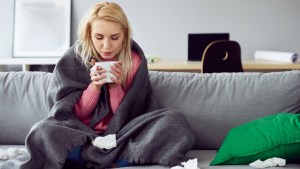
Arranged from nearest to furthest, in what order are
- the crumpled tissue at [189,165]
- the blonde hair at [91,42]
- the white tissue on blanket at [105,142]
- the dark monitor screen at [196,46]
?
the crumpled tissue at [189,165], the white tissue on blanket at [105,142], the blonde hair at [91,42], the dark monitor screen at [196,46]

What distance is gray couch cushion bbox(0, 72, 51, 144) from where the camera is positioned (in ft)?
5.92

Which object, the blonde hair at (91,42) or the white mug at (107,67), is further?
the blonde hair at (91,42)

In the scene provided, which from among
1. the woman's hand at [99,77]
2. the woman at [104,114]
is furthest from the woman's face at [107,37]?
the woman's hand at [99,77]

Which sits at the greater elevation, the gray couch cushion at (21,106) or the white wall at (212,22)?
the white wall at (212,22)

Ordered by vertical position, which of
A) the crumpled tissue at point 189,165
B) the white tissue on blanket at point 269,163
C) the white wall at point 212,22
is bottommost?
the crumpled tissue at point 189,165

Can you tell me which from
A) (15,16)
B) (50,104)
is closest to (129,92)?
(50,104)

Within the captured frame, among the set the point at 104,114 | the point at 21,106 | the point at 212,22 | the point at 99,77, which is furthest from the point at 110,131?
the point at 212,22

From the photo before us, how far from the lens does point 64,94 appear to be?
5.52 feet

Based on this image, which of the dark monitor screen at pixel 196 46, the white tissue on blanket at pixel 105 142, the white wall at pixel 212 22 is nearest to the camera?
the white tissue on blanket at pixel 105 142

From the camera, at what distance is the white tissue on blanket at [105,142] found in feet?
4.85

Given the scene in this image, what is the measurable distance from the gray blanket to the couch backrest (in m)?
0.17

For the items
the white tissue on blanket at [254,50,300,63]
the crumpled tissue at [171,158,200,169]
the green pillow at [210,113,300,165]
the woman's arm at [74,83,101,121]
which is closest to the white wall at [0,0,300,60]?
the white tissue on blanket at [254,50,300,63]

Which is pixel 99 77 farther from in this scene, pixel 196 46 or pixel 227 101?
pixel 196 46

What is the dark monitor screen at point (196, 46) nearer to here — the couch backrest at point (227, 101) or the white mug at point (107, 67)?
the couch backrest at point (227, 101)
